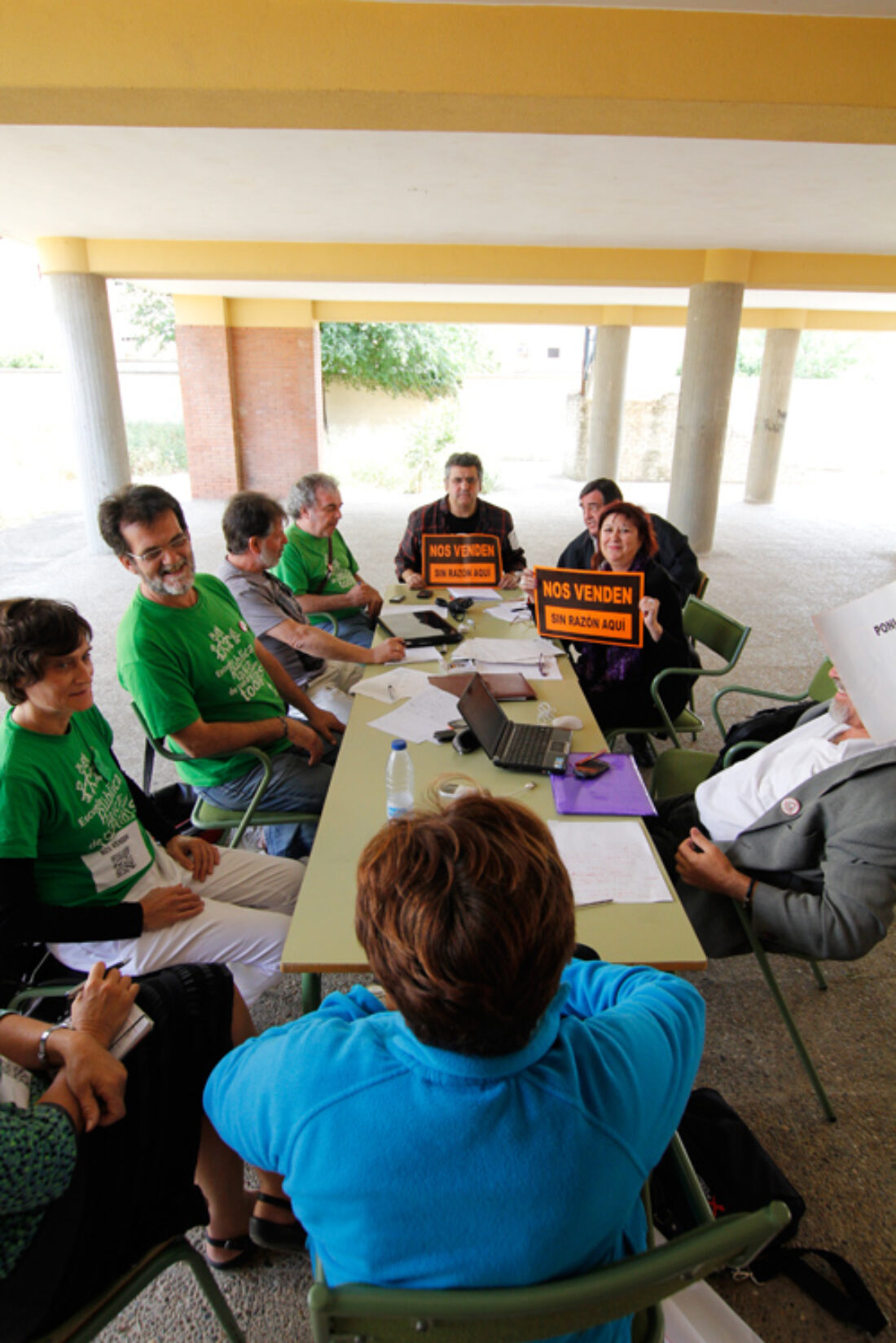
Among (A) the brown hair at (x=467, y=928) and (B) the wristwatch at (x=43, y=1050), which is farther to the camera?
(B) the wristwatch at (x=43, y=1050)

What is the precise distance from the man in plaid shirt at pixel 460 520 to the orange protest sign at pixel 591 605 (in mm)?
1148

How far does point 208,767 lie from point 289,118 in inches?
119

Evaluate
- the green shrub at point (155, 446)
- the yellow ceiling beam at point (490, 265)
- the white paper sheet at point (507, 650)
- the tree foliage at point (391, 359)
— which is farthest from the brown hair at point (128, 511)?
the green shrub at point (155, 446)

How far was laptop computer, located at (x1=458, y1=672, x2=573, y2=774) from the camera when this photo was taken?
2.12 meters

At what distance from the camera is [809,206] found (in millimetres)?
6266

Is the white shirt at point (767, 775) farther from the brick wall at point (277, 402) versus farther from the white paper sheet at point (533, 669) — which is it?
the brick wall at point (277, 402)

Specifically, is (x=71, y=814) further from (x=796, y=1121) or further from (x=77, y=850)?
(x=796, y=1121)

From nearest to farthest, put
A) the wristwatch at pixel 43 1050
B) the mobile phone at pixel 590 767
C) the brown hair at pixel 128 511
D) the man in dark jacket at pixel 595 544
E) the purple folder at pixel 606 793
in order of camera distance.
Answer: the wristwatch at pixel 43 1050 → the purple folder at pixel 606 793 → the mobile phone at pixel 590 767 → the brown hair at pixel 128 511 → the man in dark jacket at pixel 595 544

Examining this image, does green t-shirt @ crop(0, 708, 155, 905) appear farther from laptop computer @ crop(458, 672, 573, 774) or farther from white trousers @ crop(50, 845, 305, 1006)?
laptop computer @ crop(458, 672, 573, 774)

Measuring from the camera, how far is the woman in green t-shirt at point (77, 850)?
1583mm

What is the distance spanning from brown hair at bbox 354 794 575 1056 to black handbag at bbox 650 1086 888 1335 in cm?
93

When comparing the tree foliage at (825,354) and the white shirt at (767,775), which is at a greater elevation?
the tree foliage at (825,354)

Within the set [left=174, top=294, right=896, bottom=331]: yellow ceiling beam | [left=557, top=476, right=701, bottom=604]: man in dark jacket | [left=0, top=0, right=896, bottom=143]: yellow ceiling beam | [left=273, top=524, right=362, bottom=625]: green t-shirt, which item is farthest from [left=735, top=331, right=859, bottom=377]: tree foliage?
[left=273, top=524, right=362, bottom=625]: green t-shirt

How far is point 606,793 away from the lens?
199 centimetres
